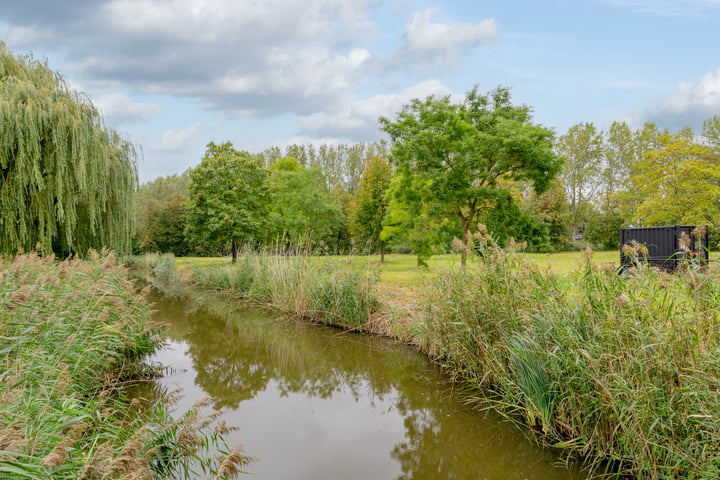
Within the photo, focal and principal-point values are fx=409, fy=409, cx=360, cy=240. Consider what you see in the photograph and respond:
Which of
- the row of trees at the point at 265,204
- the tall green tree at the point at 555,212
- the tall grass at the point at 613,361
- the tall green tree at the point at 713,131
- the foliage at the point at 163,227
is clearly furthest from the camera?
the foliage at the point at 163,227

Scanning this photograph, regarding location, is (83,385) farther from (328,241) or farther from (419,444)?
(328,241)

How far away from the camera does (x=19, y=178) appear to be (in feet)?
24.2

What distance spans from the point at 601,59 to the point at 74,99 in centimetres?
1100

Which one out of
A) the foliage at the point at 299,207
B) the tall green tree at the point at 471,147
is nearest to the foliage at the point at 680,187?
the tall green tree at the point at 471,147

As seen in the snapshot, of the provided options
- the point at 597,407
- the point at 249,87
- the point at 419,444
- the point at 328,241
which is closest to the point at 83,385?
the point at 419,444

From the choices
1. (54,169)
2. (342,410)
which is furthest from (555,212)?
(54,169)

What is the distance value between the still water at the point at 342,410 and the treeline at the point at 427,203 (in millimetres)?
3778

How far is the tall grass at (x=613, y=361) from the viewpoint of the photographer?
2.87m

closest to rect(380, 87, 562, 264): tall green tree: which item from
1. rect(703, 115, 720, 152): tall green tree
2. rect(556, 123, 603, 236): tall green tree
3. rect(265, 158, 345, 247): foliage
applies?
rect(265, 158, 345, 247): foliage

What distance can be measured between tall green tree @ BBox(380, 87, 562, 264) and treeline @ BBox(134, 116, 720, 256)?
0.43 m

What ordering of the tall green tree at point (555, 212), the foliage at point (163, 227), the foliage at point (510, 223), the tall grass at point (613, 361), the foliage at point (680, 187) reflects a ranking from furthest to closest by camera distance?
the foliage at point (163, 227) < the tall green tree at point (555, 212) < the foliage at point (680, 187) < the foliage at point (510, 223) < the tall grass at point (613, 361)

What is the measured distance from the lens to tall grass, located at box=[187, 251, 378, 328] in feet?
28.1

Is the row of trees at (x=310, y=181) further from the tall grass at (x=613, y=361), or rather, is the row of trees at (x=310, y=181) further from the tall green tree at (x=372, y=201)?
the tall grass at (x=613, y=361)

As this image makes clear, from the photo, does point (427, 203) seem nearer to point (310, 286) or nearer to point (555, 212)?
point (310, 286)
